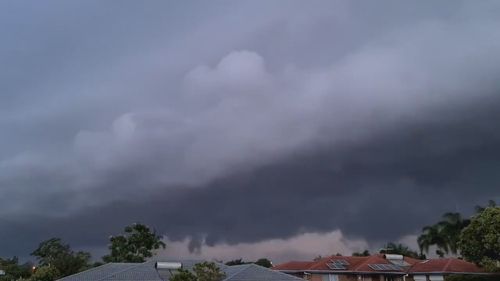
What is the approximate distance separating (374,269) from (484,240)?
1036 inches

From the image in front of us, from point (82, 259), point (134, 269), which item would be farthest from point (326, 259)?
point (82, 259)

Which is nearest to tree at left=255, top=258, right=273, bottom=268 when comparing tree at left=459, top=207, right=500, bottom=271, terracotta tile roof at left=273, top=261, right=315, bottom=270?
terracotta tile roof at left=273, top=261, right=315, bottom=270

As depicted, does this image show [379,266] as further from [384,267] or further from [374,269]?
[374,269]

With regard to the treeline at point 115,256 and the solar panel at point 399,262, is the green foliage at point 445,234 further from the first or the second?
the treeline at point 115,256

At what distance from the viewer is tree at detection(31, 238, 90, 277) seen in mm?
104938

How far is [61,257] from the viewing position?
370 ft

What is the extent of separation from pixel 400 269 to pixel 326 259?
1146 cm

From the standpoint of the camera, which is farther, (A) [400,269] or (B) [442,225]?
(B) [442,225]

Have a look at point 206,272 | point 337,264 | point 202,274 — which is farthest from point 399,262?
point 202,274

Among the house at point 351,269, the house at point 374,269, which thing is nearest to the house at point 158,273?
the house at point 351,269

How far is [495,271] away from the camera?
7006 centimetres

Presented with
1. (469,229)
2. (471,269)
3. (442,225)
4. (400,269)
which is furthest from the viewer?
(442,225)

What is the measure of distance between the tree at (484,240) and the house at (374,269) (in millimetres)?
17151

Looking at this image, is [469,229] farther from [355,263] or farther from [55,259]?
[55,259]
